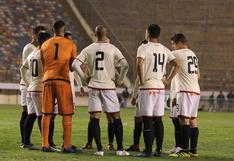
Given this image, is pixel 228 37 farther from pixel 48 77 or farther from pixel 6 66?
pixel 48 77

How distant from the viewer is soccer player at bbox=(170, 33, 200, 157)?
53.3 feet

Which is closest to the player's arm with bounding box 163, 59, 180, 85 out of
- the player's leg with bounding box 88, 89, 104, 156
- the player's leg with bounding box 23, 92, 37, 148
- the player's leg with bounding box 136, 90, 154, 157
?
the player's leg with bounding box 136, 90, 154, 157

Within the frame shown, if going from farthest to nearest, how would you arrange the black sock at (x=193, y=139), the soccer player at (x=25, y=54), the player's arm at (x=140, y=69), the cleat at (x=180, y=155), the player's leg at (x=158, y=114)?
1. the soccer player at (x=25, y=54)
2. the black sock at (x=193, y=139)
3. the cleat at (x=180, y=155)
4. the player's leg at (x=158, y=114)
5. the player's arm at (x=140, y=69)

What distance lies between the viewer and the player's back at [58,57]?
1580 cm

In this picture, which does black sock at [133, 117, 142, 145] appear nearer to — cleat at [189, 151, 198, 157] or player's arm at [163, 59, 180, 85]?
cleat at [189, 151, 198, 157]

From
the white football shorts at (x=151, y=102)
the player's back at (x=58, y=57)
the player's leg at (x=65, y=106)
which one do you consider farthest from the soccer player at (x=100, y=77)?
the white football shorts at (x=151, y=102)

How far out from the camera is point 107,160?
1468 centimetres

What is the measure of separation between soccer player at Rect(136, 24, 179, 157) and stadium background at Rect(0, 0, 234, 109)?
34.2m

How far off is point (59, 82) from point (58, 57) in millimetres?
422

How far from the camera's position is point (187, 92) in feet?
53.5

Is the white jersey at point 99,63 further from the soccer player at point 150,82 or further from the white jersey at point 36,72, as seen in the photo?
the white jersey at point 36,72

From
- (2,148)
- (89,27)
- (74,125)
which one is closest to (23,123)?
(2,148)

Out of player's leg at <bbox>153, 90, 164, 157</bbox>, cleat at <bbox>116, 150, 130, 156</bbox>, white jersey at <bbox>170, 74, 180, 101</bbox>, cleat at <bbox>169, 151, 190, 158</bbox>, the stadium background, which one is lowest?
cleat at <bbox>169, 151, 190, 158</bbox>

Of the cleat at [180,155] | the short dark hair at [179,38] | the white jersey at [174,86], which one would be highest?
the short dark hair at [179,38]
